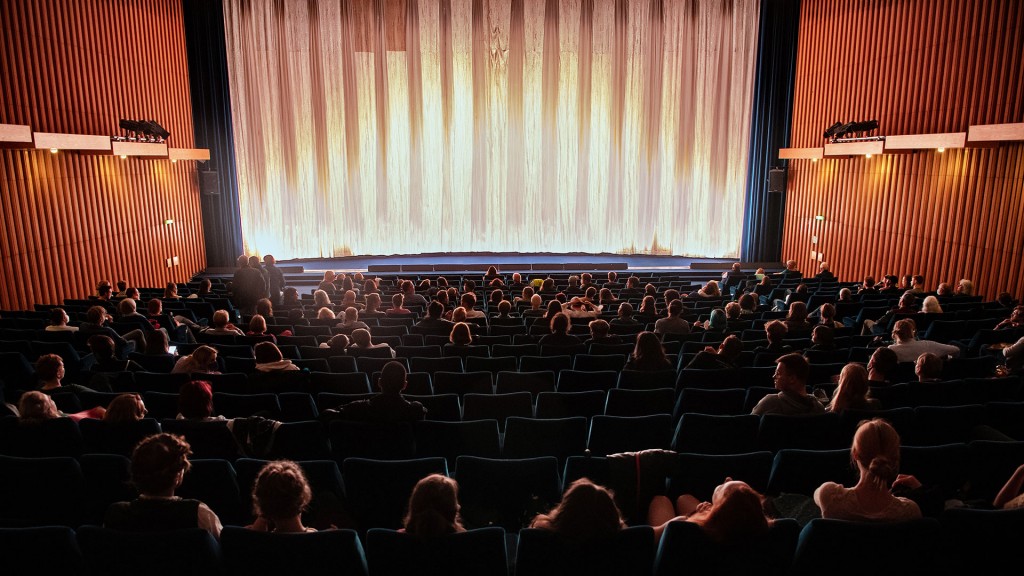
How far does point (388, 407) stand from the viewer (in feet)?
15.0

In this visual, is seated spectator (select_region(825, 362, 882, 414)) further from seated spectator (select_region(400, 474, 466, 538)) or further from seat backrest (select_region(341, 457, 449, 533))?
seated spectator (select_region(400, 474, 466, 538))

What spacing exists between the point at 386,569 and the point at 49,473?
2.12 m

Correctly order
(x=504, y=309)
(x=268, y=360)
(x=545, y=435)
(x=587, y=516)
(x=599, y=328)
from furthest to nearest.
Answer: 1. (x=504, y=309)
2. (x=599, y=328)
3. (x=268, y=360)
4. (x=545, y=435)
5. (x=587, y=516)

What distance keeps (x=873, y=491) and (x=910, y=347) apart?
3855 millimetres

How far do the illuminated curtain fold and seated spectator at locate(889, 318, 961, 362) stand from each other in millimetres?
13900

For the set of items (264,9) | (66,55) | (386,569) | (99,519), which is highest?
(264,9)

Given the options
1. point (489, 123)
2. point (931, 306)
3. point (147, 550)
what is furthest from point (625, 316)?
point (489, 123)

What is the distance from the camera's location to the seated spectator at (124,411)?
14.1ft

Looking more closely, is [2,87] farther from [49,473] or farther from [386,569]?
[386,569]

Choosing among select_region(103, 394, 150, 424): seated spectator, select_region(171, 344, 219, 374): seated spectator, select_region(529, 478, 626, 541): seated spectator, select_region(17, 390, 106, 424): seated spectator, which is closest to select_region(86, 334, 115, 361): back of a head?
select_region(171, 344, 219, 374): seated spectator

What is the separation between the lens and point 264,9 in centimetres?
1842

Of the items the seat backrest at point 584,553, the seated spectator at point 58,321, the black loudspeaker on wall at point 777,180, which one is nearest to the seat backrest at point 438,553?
the seat backrest at point 584,553

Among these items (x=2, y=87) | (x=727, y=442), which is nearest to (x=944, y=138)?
(x=727, y=442)

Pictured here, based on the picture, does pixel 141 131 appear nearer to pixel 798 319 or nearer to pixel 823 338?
pixel 798 319
